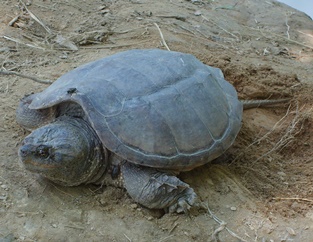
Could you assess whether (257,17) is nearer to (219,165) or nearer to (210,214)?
(219,165)

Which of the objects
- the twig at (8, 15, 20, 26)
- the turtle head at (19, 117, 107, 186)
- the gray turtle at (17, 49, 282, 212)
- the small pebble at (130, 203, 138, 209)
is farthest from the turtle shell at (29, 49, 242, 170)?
the twig at (8, 15, 20, 26)

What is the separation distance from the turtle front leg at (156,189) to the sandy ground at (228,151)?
3.1 inches

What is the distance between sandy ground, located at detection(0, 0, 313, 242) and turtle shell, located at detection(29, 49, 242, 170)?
320 mm

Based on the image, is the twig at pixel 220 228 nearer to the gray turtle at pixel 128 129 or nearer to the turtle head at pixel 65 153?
the gray turtle at pixel 128 129

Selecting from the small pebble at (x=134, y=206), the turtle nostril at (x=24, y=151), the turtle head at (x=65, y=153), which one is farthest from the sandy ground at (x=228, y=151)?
the turtle nostril at (x=24, y=151)

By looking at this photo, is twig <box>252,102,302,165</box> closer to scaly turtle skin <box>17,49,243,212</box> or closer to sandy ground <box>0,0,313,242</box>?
sandy ground <box>0,0,313,242</box>

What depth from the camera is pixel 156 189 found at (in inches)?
108

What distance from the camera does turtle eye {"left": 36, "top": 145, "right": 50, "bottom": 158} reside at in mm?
2576

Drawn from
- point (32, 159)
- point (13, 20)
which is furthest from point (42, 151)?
point (13, 20)

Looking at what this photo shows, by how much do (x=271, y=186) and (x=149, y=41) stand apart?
231cm

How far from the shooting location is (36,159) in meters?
2.59

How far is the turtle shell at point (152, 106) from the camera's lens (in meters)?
2.73

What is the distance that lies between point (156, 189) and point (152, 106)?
1.71 feet

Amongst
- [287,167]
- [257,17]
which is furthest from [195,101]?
[257,17]
